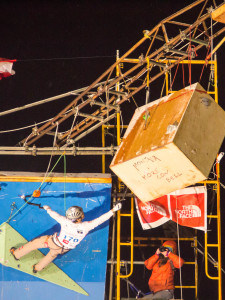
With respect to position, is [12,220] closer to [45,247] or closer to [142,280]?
[45,247]

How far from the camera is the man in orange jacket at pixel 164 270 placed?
8.08 metres

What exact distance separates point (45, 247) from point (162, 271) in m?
2.08

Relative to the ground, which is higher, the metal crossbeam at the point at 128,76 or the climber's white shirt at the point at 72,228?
the metal crossbeam at the point at 128,76

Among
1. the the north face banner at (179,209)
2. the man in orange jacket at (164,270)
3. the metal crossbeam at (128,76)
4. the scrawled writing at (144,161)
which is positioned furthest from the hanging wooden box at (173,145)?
the man in orange jacket at (164,270)

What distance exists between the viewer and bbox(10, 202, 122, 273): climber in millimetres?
7738

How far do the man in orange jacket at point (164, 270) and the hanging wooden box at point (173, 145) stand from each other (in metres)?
2.07

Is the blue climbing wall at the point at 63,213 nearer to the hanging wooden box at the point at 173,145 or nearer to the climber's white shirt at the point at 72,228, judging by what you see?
the climber's white shirt at the point at 72,228

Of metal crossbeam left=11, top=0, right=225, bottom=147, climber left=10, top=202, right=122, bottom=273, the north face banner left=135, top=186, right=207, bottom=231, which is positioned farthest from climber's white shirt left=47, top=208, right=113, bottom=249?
metal crossbeam left=11, top=0, right=225, bottom=147

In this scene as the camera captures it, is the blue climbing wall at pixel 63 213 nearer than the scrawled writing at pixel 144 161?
No

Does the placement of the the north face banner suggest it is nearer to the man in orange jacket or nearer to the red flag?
the man in orange jacket

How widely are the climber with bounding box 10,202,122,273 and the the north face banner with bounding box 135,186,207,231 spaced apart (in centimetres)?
80

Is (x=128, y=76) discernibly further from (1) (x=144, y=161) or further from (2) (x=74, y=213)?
(1) (x=144, y=161)

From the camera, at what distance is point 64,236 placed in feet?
25.7

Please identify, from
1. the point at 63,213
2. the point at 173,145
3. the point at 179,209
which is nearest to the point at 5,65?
the point at 63,213
